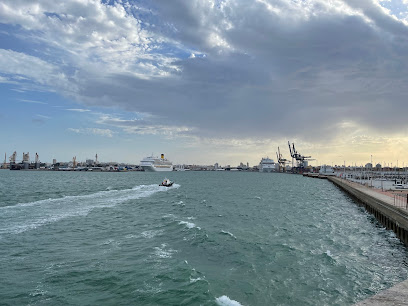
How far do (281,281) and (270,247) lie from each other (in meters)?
6.85

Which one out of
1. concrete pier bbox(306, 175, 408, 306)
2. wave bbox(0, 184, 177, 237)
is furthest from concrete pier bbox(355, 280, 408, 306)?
wave bbox(0, 184, 177, 237)

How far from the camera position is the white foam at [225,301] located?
14008 millimetres

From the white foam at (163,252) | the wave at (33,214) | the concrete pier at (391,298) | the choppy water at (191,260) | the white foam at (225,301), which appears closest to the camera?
the concrete pier at (391,298)

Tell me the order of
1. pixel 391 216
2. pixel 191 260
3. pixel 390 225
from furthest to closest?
1. pixel 390 225
2. pixel 391 216
3. pixel 191 260

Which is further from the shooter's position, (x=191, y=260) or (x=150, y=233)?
(x=150, y=233)

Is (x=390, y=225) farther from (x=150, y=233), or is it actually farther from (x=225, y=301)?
(x=225, y=301)

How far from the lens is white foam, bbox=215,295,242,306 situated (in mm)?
14008

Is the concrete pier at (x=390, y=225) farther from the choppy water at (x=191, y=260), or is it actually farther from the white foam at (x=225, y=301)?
the white foam at (x=225, y=301)

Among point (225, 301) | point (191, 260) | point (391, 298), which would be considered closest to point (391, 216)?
point (191, 260)

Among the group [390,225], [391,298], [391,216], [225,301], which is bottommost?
[225,301]

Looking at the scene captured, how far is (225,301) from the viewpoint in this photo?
14312 mm

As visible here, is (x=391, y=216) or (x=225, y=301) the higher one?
(x=391, y=216)

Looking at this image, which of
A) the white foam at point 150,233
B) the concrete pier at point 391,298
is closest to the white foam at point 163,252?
the white foam at point 150,233

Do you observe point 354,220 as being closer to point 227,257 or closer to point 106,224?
point 227,257
